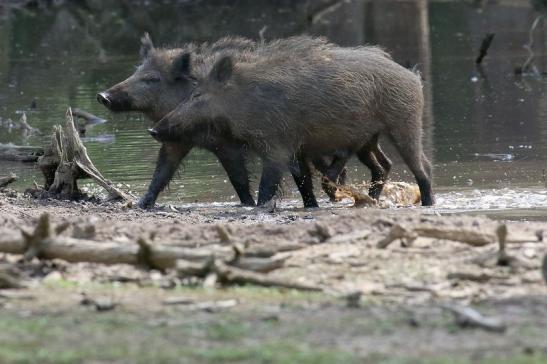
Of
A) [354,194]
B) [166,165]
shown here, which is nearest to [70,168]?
[166,165]

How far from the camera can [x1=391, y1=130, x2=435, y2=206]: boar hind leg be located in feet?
45.0

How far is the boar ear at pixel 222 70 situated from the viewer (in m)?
13.0

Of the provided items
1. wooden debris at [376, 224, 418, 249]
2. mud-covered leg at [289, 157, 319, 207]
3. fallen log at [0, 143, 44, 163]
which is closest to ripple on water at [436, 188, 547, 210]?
mud-covered leg at [289, 157, 319, 207]

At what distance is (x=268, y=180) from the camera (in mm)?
13148

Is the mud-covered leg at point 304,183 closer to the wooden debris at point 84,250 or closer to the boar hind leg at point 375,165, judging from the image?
the boar hind leg at point 375,165

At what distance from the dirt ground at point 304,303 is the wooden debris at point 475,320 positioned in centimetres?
2

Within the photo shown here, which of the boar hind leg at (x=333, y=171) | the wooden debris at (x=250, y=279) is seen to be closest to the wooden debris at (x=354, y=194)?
the boar hind leg at (x=333, y=171)

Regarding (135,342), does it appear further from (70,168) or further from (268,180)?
(70,168)

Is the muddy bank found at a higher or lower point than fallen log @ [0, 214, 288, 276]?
lower

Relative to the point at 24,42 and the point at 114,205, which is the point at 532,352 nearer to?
the point at 114,205

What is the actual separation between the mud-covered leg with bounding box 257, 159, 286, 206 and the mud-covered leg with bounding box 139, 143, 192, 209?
115 centimetres

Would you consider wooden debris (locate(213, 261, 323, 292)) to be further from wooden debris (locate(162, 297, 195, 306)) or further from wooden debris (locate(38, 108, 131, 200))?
wooden debris (locate(38, 108, 131, 200))

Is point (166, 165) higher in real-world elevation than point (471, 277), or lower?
lower

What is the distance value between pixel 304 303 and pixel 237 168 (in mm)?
6957
